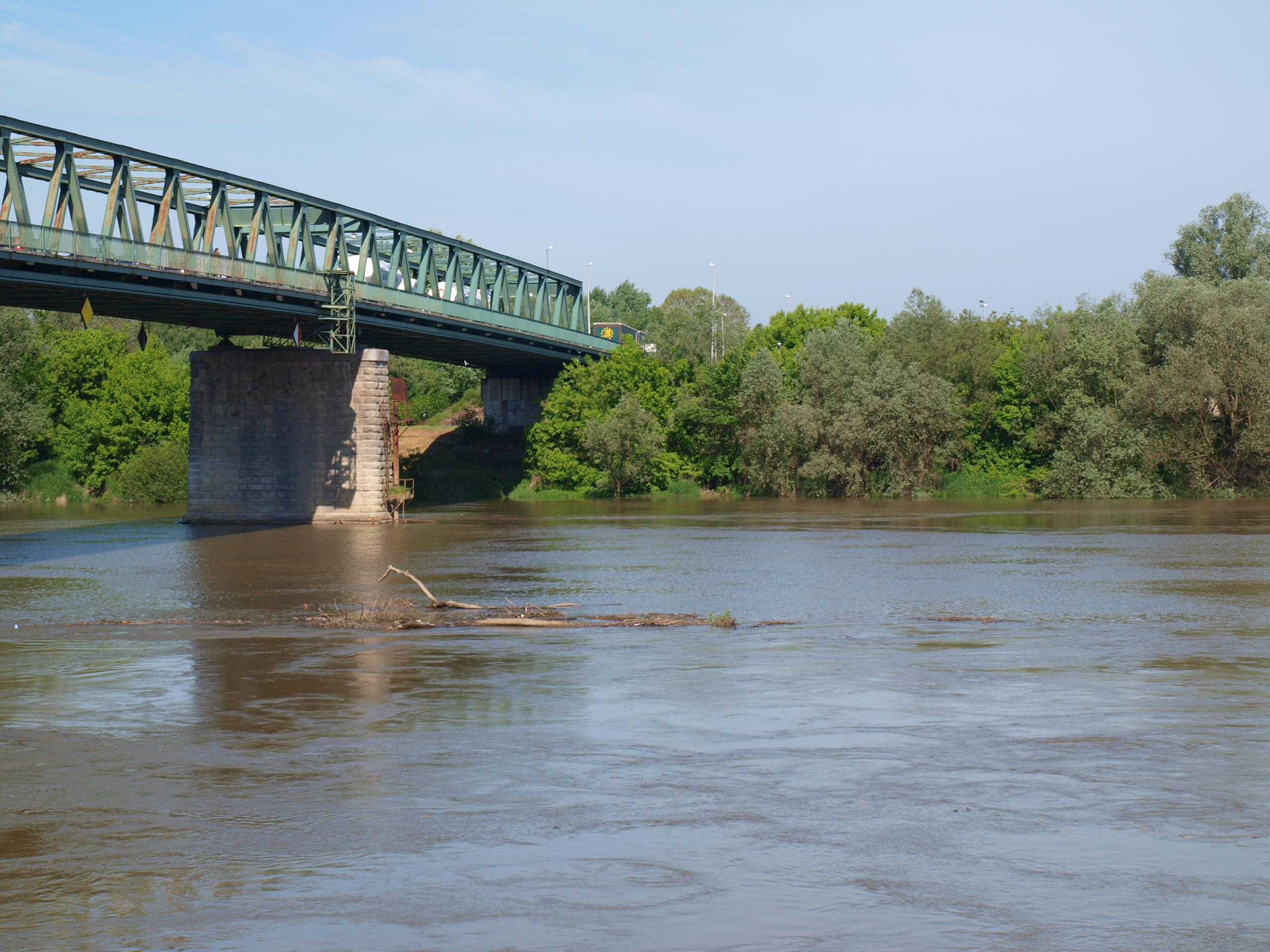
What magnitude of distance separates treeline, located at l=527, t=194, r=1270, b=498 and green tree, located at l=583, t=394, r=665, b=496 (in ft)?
0.53

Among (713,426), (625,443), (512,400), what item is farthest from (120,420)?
(713,426)

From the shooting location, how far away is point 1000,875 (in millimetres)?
10344

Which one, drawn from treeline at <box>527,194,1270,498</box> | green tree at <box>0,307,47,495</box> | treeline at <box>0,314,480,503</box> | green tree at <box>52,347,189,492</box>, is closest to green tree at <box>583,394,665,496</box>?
treeline at <box>527,194,1270,498</box>

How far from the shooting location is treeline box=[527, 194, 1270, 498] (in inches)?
3228

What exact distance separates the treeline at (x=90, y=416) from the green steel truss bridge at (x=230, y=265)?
1782 cm

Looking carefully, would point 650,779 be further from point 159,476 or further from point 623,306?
point 623,306

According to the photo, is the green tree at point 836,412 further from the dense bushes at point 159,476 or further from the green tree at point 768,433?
the dense bushes at point 159,476

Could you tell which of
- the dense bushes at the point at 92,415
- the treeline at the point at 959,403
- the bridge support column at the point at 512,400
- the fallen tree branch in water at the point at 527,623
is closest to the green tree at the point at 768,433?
the treeline at the point at 959,403

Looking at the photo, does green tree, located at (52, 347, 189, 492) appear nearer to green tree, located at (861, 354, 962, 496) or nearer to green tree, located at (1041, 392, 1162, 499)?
green tree, located at (861, 354, 962, 496)

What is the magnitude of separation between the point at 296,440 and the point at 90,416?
3634 centimetres

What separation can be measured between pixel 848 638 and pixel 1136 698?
23.2 feet

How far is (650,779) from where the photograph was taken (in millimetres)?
13523

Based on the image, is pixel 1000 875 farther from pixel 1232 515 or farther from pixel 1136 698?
A: pixel 1232 515

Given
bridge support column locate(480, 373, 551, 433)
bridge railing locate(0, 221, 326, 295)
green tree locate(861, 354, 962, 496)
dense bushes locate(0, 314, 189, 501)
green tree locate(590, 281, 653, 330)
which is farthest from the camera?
green tree locate(590, 281, 653, 330)
